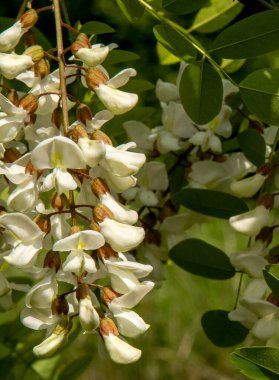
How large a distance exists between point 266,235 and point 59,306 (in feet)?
0.76

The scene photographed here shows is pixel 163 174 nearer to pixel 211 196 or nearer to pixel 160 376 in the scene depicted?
pixel 211 196

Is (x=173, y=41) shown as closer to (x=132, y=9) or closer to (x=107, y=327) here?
(x=132, y=9)

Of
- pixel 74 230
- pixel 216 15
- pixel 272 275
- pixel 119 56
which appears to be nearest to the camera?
pixel 74 230

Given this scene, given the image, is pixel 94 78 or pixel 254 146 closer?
pixel 94 78

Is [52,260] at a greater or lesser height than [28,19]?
lesser

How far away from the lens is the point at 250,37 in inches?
27.1

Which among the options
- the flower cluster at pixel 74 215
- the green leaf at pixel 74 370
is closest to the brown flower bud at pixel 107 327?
the flower cluster at pixel 74 215

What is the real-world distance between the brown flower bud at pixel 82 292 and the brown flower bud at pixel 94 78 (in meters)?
0.15

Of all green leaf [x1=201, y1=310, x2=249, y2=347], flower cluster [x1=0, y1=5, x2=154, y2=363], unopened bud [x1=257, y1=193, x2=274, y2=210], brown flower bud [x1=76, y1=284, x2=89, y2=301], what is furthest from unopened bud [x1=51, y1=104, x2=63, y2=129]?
green leaf [x1=201, y1=310, x2=249, y2=347]

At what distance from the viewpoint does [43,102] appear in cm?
61

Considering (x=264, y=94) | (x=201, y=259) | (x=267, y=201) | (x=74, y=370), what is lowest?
(x=74, y=370)

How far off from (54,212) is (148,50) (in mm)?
2276

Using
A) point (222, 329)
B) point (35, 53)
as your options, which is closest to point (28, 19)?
point (35, 53)

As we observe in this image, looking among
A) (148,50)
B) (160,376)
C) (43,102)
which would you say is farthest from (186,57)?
(148,50)
